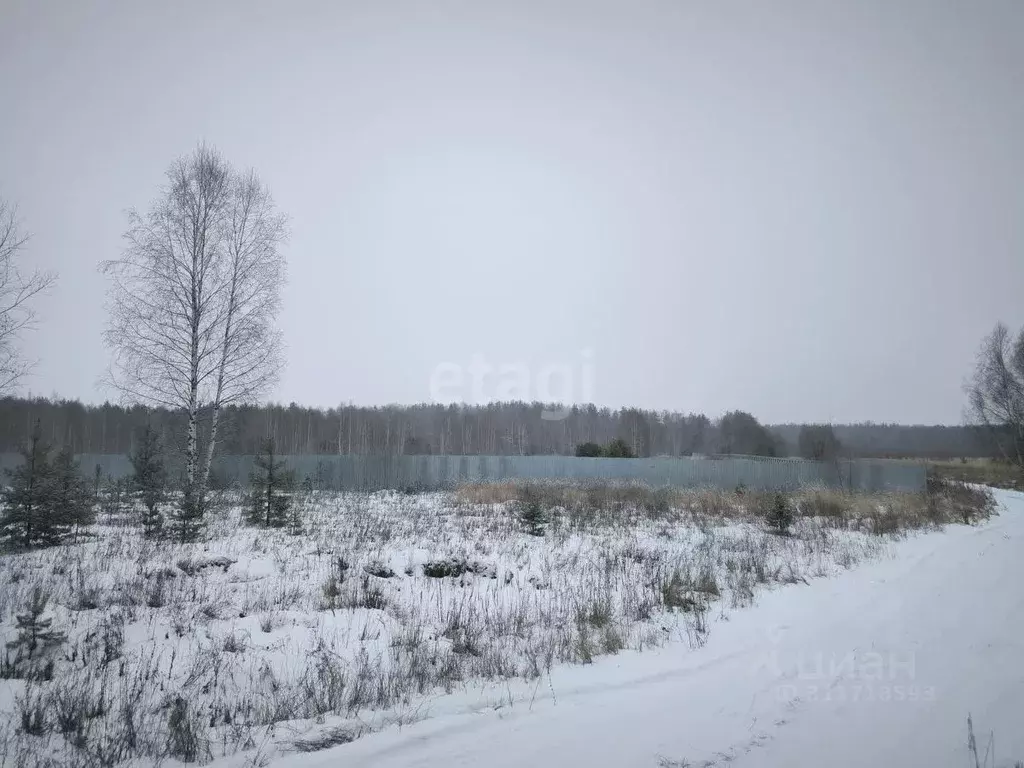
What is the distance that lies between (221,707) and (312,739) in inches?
37.1

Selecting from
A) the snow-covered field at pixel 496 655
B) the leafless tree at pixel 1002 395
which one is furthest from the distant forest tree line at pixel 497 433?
the snow-covered field at pixel 496 655

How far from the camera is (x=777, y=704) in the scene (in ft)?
11.8

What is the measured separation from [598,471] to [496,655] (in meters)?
28.2

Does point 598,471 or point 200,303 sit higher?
point 200,303

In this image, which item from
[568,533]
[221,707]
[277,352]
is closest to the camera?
[221,707]

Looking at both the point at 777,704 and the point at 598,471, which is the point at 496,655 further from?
the point at 598,471

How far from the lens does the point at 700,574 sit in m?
7.63

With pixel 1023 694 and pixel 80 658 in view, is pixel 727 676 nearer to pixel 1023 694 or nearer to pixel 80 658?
pixel 1023 694

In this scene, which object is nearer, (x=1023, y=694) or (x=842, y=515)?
(x=1023, y=694)

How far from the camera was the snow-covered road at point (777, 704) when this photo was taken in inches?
115

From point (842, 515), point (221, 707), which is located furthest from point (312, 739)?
point (842, 515)

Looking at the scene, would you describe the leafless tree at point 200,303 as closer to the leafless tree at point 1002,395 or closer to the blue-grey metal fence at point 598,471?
the blue-grey metal fence at point 598,471

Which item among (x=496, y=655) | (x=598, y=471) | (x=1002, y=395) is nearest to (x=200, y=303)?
A: (x=496, y=655)

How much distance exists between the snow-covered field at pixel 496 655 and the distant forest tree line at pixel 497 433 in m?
31.6
